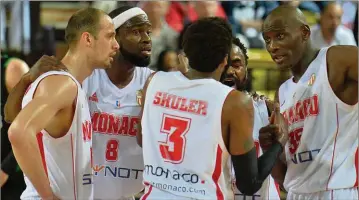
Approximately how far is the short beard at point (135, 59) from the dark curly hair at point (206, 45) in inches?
46.8

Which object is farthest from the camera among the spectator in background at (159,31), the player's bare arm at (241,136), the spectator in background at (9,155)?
the spectator in background at (159,31)

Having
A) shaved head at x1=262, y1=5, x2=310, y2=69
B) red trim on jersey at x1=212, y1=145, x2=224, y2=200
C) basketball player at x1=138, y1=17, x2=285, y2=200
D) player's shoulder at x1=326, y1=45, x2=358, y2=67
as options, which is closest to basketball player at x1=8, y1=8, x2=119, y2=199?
basketball player at x1=138, y1=17, x2=285, y2=200

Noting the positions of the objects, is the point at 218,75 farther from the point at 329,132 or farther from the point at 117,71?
the point at 117,71

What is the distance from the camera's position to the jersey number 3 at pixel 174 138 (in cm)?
401

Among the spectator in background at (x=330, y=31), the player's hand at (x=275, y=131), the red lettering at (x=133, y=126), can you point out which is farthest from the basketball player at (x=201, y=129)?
the spectator in background at (x=330, y=31)

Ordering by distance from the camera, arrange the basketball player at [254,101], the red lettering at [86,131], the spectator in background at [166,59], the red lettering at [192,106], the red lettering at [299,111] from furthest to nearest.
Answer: the spectator in background at [166,59] → the basketball player at [254,101] → the red lettering at [299,111] → the red lettering at [86,131] → the red lettering at [192,106]

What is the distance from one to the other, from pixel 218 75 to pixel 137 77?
135 cm

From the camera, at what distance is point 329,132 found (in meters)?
4.57

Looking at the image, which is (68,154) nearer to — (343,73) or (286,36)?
(286,36)

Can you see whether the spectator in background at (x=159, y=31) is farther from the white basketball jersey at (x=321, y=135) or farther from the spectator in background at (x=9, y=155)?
the white basketball jersey at (x=321, y=135)

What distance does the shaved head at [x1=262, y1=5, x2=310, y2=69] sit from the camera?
475cm

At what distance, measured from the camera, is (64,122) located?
4328 mm

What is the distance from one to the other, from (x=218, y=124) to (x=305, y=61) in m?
1.11

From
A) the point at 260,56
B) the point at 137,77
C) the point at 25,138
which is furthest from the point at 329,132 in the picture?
the point at 260,56
